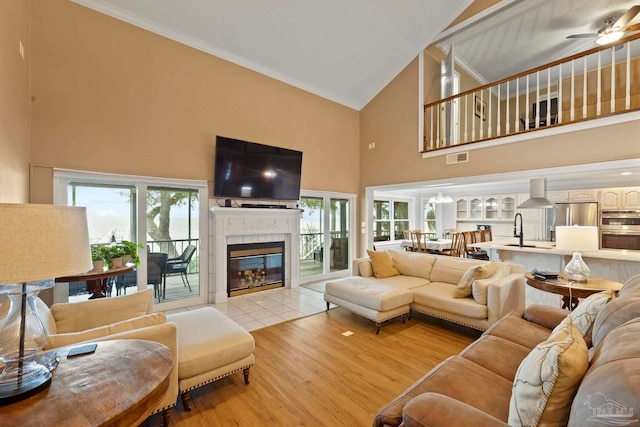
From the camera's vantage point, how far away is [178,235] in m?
4.25

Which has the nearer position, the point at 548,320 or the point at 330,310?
the point at 548,320

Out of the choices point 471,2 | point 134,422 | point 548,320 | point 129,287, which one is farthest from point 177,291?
point 471,2

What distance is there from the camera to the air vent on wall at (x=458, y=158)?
4875 millimetres

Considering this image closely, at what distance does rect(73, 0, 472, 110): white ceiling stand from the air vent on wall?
89.9 inches

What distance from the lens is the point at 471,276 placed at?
3.24m

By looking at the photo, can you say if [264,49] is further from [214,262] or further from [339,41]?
[214,262]

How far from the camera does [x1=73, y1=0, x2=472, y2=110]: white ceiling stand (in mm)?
3902

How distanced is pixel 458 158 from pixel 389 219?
13.9 ft

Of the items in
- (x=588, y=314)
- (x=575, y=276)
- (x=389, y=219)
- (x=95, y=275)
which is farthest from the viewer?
(x=389, y=219)

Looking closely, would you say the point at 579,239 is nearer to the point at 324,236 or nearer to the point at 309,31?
the point at 324,236

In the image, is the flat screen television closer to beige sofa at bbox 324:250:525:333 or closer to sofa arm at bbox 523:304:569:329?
beige sofa at bbox 324:250:525:333

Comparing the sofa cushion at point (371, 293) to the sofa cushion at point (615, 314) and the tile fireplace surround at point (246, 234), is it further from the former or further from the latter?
the sofa cushion at point (615, 314)

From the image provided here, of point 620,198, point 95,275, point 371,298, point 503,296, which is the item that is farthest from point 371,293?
point 620,198

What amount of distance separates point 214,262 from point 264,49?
3.63 meters
